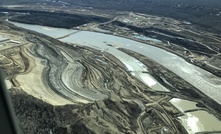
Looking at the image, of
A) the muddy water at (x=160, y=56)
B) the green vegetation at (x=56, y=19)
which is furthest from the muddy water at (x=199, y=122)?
the green vegetation at (x=56, y=19)

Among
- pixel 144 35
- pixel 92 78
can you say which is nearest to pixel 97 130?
pixel 92 78

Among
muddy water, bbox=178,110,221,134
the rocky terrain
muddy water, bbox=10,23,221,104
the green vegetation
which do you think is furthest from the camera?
the green vegetation

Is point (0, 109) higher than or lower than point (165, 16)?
higher

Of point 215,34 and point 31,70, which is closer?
point 31,70

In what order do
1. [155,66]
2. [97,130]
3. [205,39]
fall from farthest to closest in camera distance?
[205,39] < [155,66] < [97,130]

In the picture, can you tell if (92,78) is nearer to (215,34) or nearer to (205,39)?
(205,39)

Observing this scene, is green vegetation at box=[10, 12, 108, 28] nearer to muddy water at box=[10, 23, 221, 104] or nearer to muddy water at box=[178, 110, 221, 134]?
muddy water at box=[10, 23, 221, 104]

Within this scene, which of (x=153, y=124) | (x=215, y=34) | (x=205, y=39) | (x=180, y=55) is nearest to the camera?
(x=153, y=124)

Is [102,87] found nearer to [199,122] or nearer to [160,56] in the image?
[199,122]

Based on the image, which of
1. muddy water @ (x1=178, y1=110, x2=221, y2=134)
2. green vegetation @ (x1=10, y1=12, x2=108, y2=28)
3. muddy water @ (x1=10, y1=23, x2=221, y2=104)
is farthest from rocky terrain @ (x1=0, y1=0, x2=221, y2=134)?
green vegetation @ (x1=10, y1=12, x2=108, y2=28)
